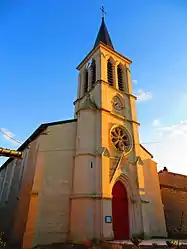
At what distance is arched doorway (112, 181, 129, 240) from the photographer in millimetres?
12430

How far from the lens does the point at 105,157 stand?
13188mm

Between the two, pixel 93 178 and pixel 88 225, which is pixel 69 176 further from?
pixel 88 225

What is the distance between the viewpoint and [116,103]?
17.1 metres

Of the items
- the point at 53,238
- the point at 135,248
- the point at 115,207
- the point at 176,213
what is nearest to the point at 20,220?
the point at 53,238

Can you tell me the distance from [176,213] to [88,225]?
9803mm

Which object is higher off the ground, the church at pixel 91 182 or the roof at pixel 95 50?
the roof at pixel 95 50

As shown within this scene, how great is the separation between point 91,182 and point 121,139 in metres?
4.63

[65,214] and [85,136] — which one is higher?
[85,136]

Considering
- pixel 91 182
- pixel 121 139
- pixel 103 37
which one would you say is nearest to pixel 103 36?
pixel 103 37

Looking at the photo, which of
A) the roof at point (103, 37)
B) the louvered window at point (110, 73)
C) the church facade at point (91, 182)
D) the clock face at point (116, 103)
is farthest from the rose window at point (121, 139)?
the roof at point (103, 37)

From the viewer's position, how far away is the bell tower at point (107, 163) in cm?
1149

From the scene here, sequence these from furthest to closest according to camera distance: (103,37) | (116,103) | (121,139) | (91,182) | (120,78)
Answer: (103,37) < (120,78) < (116,103) < (121,139) < (91,182)

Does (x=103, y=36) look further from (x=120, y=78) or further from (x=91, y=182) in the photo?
(x=91, y=182)

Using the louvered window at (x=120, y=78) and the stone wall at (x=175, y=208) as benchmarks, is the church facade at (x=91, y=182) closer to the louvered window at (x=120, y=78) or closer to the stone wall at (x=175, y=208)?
the louvered window at (x=120, y=78)
